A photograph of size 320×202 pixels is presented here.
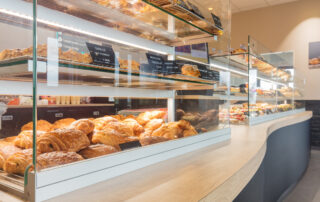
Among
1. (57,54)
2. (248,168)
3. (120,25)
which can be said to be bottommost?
(248,168)

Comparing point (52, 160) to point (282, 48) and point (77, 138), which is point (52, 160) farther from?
point (282, 48)

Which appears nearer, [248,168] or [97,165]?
[97,165]

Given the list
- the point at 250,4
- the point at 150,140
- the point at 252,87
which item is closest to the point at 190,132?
the point at 150,140

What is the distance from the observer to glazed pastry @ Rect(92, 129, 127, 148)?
32.6 inches

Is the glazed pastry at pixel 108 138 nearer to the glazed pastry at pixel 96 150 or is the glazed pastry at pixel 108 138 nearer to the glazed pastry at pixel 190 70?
the glazed pastry at pixel 96 150

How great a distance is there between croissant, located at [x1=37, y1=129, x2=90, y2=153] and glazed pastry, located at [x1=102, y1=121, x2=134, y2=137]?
0.51 feet

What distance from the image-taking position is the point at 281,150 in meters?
2.46

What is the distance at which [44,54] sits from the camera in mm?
606

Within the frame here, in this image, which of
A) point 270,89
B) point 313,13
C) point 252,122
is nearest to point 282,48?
point 313,13

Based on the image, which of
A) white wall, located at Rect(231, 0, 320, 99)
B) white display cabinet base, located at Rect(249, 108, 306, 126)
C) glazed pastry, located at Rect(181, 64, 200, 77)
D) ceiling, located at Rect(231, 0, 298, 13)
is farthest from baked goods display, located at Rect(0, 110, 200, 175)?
ceiling, located at Rect(231, 0, 298, 13)

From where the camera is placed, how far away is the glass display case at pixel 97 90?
0.62 m

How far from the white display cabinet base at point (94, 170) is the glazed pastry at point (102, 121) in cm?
17

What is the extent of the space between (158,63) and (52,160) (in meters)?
0.66

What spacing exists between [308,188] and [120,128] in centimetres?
298
